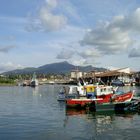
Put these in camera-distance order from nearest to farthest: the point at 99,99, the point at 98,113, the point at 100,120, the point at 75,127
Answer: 1. the point at 75,127
2. the point at 100,120
3. the point at 98,113
4. the point at 99,99

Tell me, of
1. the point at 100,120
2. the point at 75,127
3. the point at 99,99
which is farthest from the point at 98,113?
the point at 75,127

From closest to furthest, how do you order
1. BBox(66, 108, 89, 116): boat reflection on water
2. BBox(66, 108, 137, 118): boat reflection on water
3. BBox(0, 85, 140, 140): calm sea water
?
BBox(0, 85, 140, 140): calm sea water < BBox(66, 108, 137, 118): boat reflection on water < BBox(66, 108, 89, 116): boat reflection on water

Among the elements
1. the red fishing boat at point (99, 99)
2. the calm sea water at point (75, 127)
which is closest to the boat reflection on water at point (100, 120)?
the calm sea water at point (75, 127)

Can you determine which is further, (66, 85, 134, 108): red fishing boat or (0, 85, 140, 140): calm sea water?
(66, 85, 134, 108): red fishing boat

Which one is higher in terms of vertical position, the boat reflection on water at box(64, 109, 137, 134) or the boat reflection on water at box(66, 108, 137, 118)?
the boat reflection on water at box(66, 108, 137, 118)

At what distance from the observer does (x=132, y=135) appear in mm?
35375

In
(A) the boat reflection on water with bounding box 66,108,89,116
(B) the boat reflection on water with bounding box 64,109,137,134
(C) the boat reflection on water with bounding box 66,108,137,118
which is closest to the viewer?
(B) the boat reflection on water with bounding box 64,109,137,134

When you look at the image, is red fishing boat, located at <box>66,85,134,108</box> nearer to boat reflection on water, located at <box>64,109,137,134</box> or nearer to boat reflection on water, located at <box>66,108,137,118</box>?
boat reflection on water, located at <box>66,108,137,118</box>

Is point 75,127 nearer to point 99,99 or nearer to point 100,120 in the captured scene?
point 100,120

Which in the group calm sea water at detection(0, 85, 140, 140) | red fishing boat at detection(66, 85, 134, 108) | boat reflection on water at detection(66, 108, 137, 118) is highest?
red fishing boat at detection(66, 85, 134, 108)

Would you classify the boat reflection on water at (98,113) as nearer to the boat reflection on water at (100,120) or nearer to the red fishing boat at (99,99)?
the boat reflection on water at (100,120)

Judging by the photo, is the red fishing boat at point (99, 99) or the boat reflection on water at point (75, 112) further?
the red fishing boat at point (99, 99)

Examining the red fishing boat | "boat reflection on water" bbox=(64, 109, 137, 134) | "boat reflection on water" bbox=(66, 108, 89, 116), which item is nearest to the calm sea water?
"boat reflection on water" bbox=(64, 109, 137, 134)

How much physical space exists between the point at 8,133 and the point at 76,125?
8828mm
